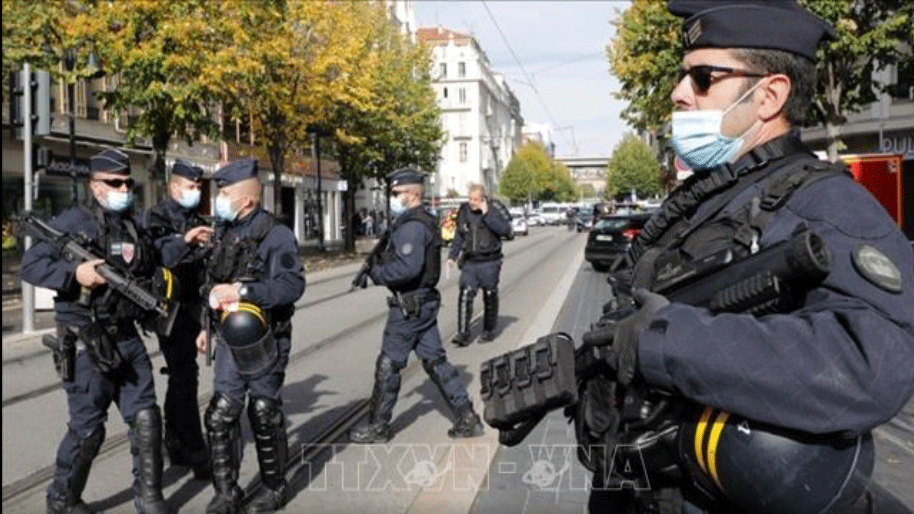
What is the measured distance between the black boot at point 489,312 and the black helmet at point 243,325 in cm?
642

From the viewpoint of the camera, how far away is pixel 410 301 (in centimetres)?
602

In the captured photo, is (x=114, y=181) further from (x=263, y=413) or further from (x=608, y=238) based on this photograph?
(x=608, y=238)

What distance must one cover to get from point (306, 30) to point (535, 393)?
2484cm

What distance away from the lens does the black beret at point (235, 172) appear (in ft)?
15.1

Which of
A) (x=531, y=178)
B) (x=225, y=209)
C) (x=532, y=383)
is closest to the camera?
(x=532, y=383)

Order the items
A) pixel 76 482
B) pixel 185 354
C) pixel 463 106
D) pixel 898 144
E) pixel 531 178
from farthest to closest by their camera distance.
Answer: pixel 463 106
pixel 531 178
pixel 898 144
pixel 185 354
pixel 76 482

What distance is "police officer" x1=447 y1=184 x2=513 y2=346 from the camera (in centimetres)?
1069

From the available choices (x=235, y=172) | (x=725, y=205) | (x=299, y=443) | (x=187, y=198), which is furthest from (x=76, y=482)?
(x=725, y=205)

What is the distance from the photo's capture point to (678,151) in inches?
76.4

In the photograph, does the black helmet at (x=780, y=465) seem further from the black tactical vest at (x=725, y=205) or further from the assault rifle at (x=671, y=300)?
the black tactical vest at (x=725, y=205)

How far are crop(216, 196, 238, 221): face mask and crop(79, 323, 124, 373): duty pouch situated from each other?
88 centimetres

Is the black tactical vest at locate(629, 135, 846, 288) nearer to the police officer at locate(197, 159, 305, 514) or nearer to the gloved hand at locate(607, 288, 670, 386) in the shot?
the gloved hand at locate(607, 288, 670, 386)

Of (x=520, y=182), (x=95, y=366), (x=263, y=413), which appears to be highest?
(x=520, y=182)

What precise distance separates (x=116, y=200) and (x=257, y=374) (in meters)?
1.16
